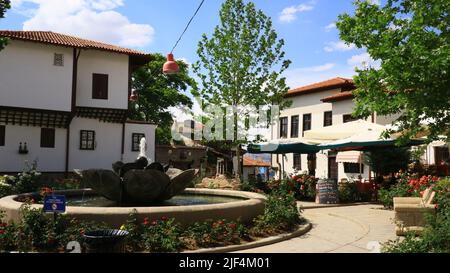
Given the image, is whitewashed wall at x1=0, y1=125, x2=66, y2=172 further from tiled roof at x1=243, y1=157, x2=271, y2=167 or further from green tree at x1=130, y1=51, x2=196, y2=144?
tiled roof at x1=243, y1=157, x2=271, y2=167

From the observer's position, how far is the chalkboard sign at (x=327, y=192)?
→ 1463 centimetres

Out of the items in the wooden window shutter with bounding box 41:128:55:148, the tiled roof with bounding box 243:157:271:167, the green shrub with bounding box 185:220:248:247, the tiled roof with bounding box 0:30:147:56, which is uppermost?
the tiled roof with bounding box 0:30:147:56

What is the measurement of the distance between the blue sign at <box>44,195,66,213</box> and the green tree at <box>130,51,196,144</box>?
2944 centimetres

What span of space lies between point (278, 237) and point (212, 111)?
1295 cm

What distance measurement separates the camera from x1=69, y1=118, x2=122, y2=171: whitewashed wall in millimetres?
24078

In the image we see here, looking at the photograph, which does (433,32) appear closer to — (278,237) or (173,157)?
(278,237)

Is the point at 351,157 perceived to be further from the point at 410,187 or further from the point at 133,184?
the point at 133,184

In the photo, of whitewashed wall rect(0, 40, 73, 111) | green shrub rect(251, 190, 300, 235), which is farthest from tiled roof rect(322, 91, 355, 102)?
green shrub rect(251, 190, 300, 235)

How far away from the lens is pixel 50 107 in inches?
867

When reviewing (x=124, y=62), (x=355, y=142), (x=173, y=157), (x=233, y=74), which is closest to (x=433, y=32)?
(x=355, y=142)

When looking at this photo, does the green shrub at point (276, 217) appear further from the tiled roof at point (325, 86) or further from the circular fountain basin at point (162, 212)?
the tiled roof at point (325, 86)

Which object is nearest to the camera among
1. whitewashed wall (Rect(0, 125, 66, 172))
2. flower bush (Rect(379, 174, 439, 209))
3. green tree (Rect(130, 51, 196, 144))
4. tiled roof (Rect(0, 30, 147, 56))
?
flower bush (Rect(379, 174, 439, 209))

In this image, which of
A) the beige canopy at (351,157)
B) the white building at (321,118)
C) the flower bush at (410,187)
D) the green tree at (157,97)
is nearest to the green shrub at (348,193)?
the flower bush at (410,187)

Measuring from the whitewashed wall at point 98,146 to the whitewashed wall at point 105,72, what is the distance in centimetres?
156
